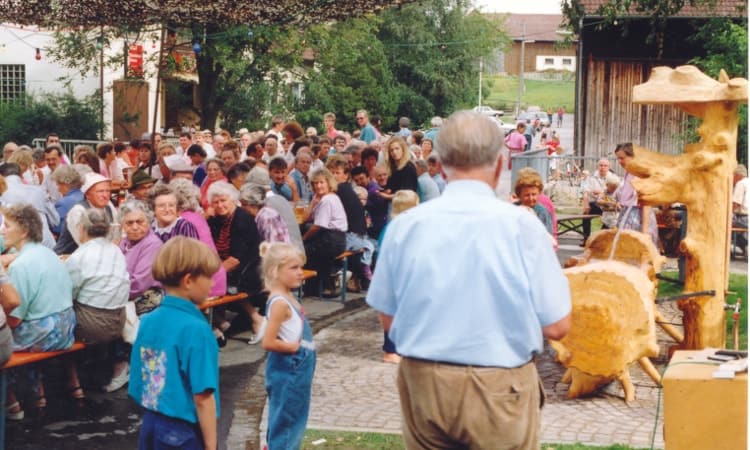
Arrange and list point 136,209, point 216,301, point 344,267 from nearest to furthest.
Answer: point 136,209
point 216,301
point 344,267

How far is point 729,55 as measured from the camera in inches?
792

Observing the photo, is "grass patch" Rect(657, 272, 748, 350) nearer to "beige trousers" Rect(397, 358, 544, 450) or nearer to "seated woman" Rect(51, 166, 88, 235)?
"seated woman" Rect(51, 166, 88, 235)

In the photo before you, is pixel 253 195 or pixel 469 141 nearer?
pixel 469 141

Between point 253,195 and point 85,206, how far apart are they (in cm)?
152

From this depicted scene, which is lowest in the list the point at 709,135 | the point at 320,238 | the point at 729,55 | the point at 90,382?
the point at 90,382

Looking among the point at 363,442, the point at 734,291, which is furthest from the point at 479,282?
the point at 734,291

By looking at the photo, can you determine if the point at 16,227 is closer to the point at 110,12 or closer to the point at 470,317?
the point at 470,317

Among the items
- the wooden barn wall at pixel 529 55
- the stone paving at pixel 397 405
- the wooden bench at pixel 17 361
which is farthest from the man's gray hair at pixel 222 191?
the wooden barn wall at pixel 529 55

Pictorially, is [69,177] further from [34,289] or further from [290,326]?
[290,326]

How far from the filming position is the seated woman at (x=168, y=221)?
9.67 metres

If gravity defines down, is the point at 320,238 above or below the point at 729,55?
below

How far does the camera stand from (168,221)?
9.79 m

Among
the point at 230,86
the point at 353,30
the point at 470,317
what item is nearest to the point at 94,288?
the point at 470,317

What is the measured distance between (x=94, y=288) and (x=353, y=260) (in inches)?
215
